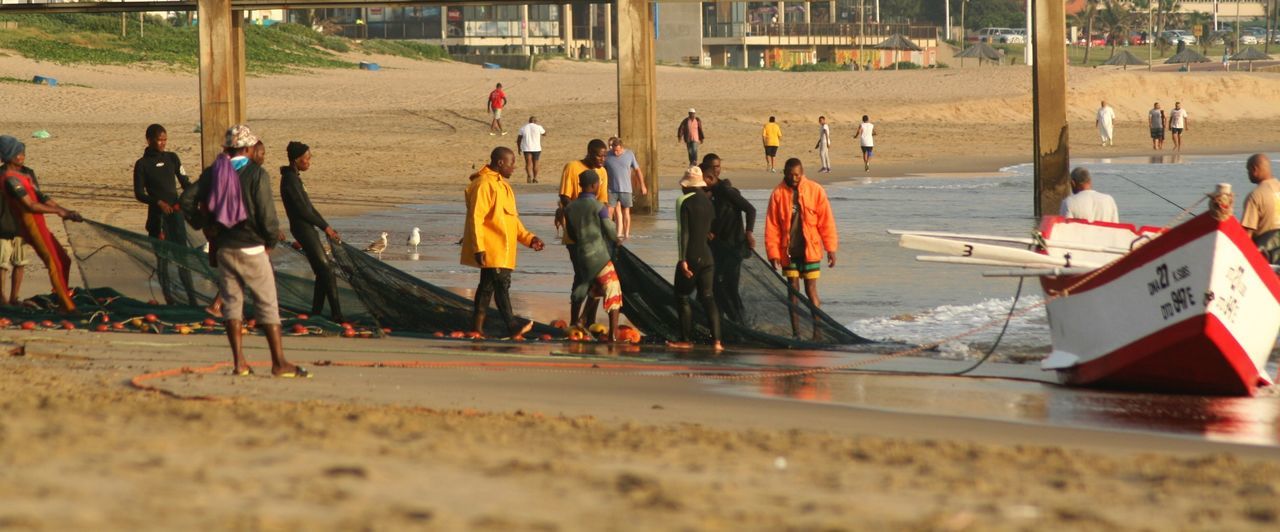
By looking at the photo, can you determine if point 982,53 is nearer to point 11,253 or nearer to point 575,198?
point 575,198

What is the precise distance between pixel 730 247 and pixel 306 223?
3.19 m

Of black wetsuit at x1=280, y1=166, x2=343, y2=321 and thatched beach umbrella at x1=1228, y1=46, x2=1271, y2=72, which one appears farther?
thatched beach umbrella at x1=1228, y1=46, x2=1271, y2=72

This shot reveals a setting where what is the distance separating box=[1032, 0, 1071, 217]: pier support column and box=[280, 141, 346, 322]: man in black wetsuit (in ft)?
42.7


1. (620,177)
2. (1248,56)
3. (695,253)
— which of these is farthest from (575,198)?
(1248,56)

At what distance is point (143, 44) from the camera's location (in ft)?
238

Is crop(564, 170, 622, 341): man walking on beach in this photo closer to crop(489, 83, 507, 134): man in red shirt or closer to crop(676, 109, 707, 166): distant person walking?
crop(676, 109, 707, 166): distant person walking

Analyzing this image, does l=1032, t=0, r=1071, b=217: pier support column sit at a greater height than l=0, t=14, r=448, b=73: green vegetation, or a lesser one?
lesser

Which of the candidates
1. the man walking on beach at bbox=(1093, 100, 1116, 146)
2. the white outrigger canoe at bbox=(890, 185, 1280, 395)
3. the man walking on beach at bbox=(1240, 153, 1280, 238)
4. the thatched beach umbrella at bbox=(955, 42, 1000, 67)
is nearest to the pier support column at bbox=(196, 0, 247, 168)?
the white outrigger canoe at bbox=(890, 185, 1280, 395)

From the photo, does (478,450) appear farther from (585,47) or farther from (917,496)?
(585,47)

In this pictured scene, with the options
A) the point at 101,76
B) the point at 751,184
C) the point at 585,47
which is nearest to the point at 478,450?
the point at 751,184

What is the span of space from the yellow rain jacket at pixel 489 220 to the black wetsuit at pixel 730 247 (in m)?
1.62

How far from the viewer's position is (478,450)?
6.91 m

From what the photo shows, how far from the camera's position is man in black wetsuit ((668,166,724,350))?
12148 mm

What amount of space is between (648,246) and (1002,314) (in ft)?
20.1
